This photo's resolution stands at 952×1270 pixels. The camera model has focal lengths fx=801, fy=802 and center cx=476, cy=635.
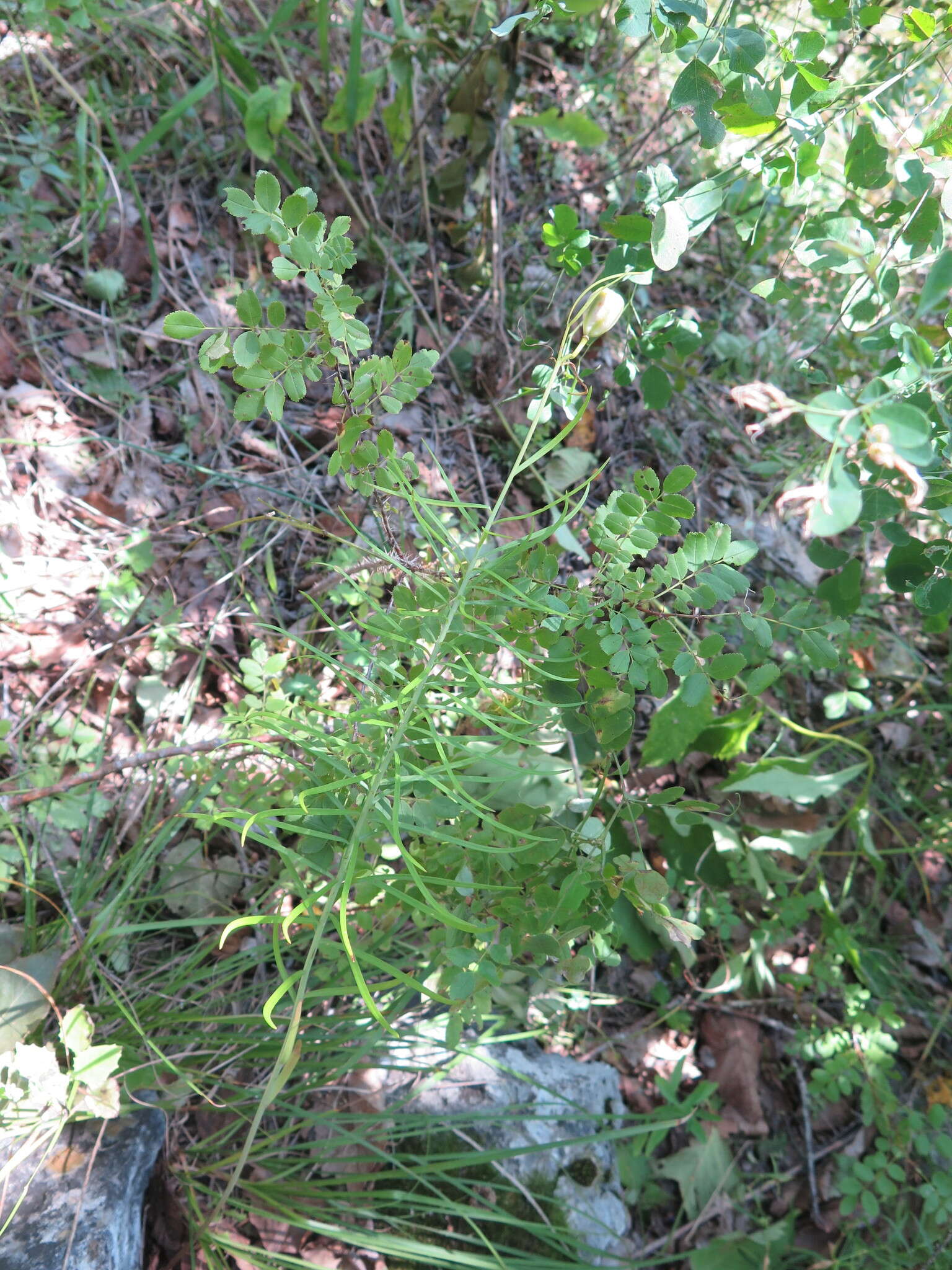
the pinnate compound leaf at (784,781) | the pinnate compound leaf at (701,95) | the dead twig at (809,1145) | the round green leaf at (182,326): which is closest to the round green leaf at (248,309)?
the round green leaf at (182,326)

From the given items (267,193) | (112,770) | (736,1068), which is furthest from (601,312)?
(736,1068)

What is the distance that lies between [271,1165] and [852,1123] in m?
1.43

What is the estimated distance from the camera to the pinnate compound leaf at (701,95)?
947mm

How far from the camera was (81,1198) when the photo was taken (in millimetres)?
1145

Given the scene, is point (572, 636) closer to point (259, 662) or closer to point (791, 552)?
point (259, 662)

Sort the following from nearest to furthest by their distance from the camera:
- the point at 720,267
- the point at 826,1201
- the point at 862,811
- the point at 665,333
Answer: the point at 665,333 → the point at 826,1201 → the point at 862,811 → the point at 720,267

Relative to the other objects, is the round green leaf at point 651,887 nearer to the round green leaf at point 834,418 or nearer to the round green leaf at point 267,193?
the round green leaf at point 834,418

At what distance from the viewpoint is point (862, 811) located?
1.97 m

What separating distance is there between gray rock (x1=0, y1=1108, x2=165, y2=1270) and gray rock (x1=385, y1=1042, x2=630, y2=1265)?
44cm

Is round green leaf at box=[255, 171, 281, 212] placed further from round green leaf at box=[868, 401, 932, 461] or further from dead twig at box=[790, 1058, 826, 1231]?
dead twig at box=[790, 1058, 826, 1231]

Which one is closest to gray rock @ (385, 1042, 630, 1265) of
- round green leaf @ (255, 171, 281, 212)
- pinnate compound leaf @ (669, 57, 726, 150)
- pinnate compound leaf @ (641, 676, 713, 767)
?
pinnate compound leaf @ (641, 676, 713, 767)

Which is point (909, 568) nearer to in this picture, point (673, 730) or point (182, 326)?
point (673, 730)

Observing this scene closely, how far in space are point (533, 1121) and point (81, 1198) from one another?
771 millimetres

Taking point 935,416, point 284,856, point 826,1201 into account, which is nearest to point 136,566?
point 284,856
